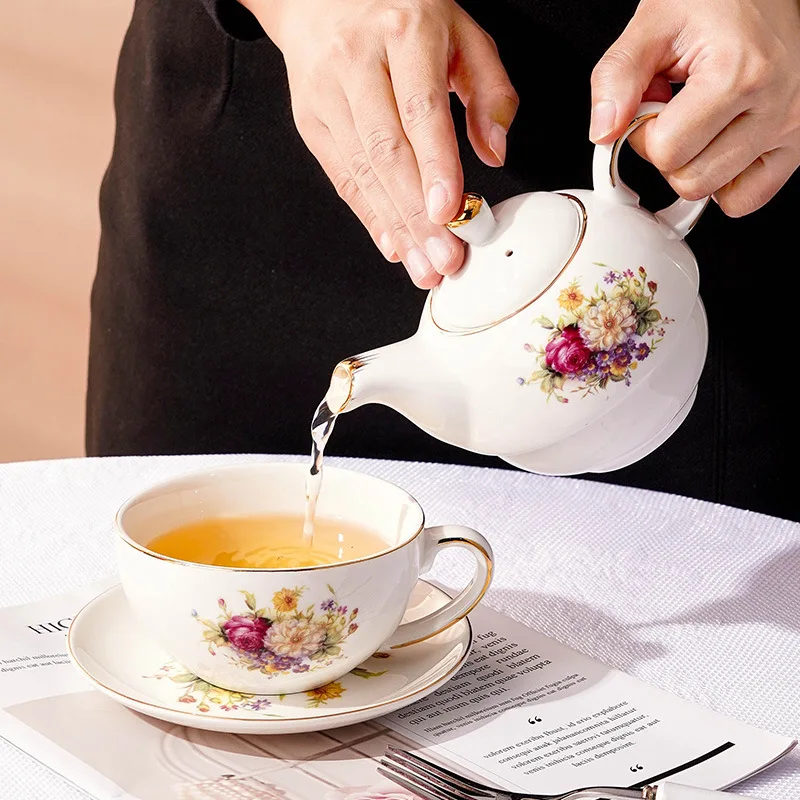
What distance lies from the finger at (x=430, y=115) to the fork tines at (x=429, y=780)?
1.04 ft

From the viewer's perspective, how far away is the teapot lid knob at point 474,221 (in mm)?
725

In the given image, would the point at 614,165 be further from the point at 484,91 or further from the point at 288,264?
the point at 288,264

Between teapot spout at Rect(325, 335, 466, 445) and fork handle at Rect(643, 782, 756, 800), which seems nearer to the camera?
fork handle at Rect(643, 782, 756, 800)

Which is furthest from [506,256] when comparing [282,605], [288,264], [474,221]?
[288,264]

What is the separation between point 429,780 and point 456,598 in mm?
154

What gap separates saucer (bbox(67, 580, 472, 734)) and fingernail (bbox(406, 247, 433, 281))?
21 cm

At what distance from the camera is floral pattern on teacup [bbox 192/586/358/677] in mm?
632

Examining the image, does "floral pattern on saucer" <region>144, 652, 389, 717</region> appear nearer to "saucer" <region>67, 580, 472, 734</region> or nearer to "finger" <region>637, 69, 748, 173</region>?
"saucer" <region>67, 580, 472, 734</region>

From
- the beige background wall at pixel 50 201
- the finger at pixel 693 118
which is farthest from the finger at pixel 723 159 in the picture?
the beige background wall at pixel 50 201

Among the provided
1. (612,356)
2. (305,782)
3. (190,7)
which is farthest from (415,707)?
(190,7)

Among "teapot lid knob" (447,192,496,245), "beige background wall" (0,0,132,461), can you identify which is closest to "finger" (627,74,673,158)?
"teapot lid knob" (447,192,496,245)

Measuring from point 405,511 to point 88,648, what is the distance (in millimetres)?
201

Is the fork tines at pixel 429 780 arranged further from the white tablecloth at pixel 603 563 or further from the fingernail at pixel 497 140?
the fingernail at pixel 497 140

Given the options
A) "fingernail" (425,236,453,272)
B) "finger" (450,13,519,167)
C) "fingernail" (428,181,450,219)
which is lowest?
"fingernail" (425,236,453,272)
